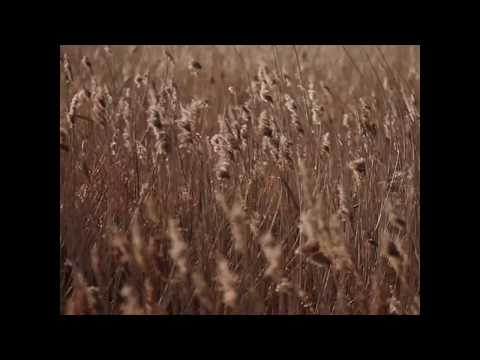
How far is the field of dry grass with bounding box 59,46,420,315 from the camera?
1.57 meters

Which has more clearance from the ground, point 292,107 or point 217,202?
point 292,107

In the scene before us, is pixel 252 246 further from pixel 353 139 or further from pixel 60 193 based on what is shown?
pixel 353 139

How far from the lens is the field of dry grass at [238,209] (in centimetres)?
157

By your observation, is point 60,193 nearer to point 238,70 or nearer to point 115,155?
point 115,155

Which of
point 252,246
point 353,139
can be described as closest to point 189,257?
point 252,246

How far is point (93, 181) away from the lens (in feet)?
6.81

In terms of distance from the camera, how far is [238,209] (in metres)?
1.36

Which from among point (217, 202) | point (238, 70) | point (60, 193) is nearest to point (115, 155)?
point (60, 193)

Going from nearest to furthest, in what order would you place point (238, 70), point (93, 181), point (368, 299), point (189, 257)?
1. point (368, 299)
2. point (189, 257)
3. point (93, 181)
4. point (238, 70)

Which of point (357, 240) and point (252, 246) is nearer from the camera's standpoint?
point (252, 246)

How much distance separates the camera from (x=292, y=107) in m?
2.04
